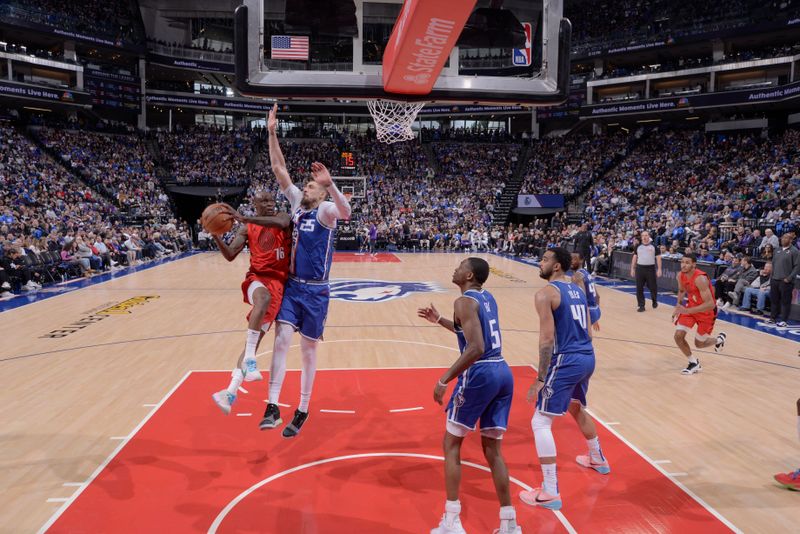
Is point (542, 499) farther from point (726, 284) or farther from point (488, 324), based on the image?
point (726, 284)

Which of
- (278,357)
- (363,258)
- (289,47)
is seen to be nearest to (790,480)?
(278,357)

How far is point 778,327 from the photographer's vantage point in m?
10.3

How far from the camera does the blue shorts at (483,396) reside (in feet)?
11.3

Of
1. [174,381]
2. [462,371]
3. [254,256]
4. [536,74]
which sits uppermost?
[536,74]

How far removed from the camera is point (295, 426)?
4.80 m

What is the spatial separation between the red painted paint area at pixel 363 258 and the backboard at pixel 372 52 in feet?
48.6

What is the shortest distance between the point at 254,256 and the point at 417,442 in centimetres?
216

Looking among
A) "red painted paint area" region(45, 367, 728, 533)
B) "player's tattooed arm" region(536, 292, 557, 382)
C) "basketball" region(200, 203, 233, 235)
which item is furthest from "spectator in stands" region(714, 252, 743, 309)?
"basketball" region(200, 203, 233, 235)

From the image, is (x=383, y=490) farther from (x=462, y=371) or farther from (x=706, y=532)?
(x=706, y=532)

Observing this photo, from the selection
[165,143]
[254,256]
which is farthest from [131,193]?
[254,256]

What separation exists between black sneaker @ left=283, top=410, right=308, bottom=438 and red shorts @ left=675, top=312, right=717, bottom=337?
483 centimetres

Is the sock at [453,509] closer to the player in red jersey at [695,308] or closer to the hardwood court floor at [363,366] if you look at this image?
the hardwood court floor at [363,366]

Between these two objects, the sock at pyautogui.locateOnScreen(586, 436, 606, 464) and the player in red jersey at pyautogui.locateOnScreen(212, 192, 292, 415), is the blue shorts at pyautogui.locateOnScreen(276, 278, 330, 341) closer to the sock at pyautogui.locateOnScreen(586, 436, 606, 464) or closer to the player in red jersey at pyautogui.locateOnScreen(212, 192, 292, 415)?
the player in red jersey at pyautogui.locateOnScreen(212, 192, 292, 415)

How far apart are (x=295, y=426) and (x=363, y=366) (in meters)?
2.70
